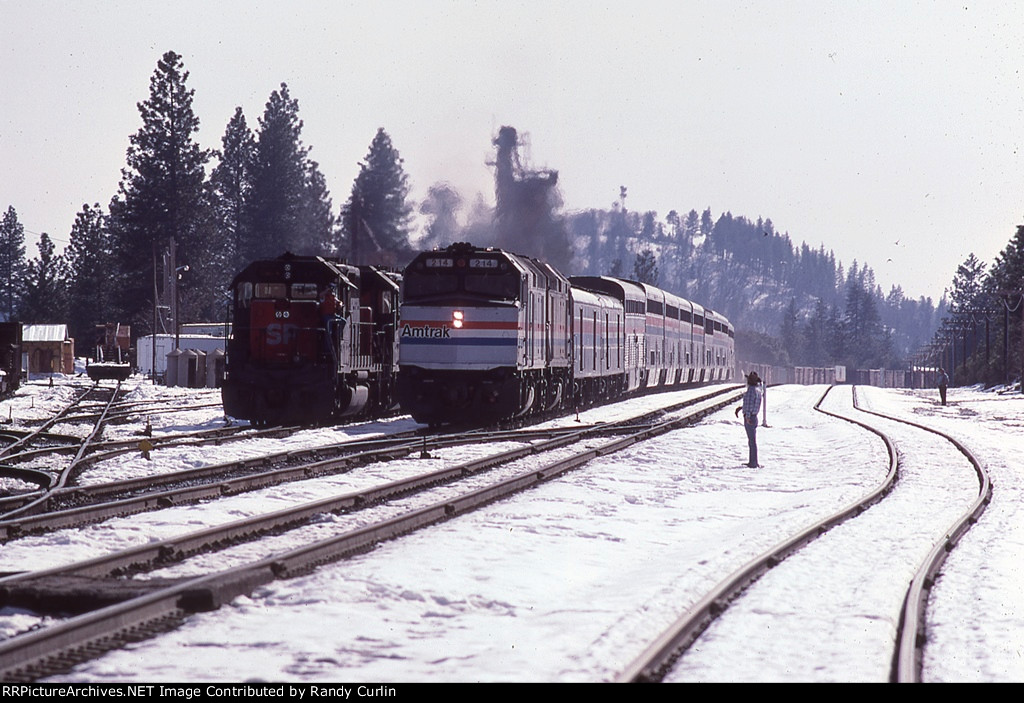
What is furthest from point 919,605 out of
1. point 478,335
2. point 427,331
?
point 427,331

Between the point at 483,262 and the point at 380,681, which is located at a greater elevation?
the point at 483,262

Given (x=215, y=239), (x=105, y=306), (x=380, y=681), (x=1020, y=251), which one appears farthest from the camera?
(x=105, y=306)

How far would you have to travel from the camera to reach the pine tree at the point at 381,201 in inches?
4461

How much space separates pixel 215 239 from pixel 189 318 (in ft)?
25.0

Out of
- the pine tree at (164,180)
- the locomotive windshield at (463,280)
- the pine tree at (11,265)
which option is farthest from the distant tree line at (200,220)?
the locomotive windshield at (463,280)

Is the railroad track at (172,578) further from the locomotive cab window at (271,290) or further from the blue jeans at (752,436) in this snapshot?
the locomotive cab window at (271,290)

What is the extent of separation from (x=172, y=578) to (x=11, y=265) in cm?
17097

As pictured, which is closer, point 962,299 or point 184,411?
point 184,411

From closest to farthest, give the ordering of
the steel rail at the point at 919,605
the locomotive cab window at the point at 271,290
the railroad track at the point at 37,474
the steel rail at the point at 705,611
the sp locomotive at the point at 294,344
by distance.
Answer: the steel rail at the point at 705,611
the steel rail at the point at 919,605
the railroad track at the point at 37,474
the sp locomotive at the point at 294,344
the locomotive cab window at the point at 271,290

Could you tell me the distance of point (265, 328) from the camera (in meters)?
26.0

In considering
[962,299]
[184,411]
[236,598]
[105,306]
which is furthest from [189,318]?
[962,299]

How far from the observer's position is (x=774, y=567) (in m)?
10.2

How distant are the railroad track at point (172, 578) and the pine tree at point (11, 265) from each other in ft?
533

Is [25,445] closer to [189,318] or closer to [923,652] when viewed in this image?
[923,652]
